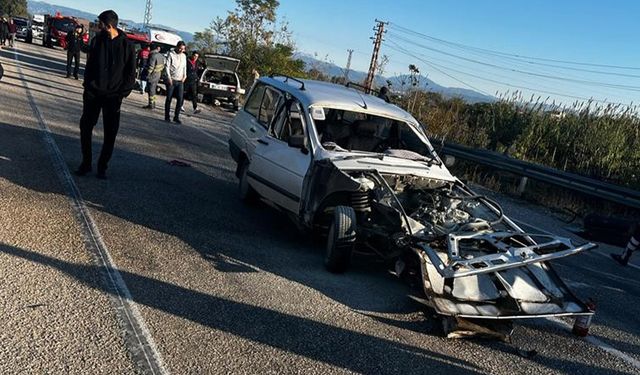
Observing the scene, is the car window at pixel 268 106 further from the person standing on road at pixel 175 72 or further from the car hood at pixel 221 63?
the car hood at pixel 221 63

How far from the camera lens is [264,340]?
4039 millimetres

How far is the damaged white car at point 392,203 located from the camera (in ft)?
15.5

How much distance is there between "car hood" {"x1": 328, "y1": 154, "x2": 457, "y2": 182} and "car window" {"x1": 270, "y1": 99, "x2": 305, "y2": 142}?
896 mm

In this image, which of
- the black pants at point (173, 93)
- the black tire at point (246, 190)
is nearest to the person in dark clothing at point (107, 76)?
the black tire at point (246, 190)

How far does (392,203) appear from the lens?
5.59 m

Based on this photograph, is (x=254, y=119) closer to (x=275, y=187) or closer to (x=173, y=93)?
(x=275, y=187)

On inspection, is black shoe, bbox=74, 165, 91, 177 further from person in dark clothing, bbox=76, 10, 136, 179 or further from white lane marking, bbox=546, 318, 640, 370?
white lane marking, bbox=546, 318, 640, 370

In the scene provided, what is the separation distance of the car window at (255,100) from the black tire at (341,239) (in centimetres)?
297

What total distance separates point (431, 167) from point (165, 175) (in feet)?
13.5

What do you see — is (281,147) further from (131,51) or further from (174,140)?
(174,140)

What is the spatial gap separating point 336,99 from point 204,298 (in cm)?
337

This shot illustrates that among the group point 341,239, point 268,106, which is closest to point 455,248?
point 341,239

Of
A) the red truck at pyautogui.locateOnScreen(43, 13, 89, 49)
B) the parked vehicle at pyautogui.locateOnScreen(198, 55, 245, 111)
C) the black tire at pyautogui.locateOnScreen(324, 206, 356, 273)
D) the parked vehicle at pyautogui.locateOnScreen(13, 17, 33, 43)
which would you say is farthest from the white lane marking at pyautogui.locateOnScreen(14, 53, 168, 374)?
the parked vehicle at pyautogui.locateOnScreen(13, 17, 33, 43)

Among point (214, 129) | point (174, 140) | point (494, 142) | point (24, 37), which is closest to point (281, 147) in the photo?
point (174, 140)
